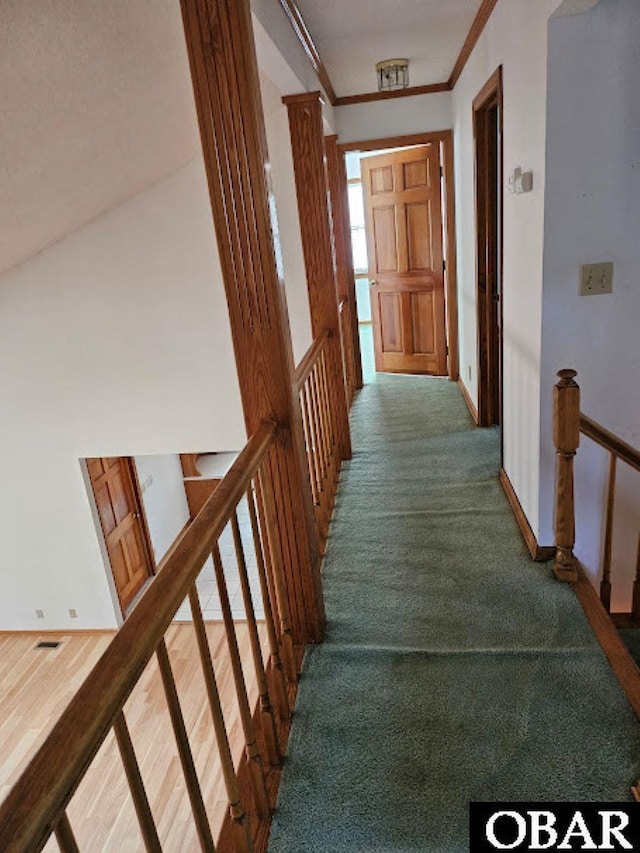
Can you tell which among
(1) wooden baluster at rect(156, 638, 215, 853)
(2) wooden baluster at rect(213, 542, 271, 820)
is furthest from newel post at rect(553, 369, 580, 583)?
(1) wooden baluster at rect(156, 638, 215, 853)

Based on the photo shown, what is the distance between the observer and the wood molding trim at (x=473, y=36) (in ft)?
9.30

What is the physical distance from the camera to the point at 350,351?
16.6 feet

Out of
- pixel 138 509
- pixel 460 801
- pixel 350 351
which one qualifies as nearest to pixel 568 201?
pixel 460 801

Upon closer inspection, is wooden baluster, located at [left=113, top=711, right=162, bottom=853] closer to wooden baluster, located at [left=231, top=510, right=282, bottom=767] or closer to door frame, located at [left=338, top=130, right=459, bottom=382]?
wooden baluster, located at [left=231, top=510, right=282, bottom=767]

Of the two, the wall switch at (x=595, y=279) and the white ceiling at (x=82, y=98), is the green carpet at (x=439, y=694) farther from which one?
the white ceiling at (x=82, y=98)

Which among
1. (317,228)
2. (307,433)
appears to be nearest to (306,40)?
(317,228)

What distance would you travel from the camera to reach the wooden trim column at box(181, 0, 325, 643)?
4.69ft

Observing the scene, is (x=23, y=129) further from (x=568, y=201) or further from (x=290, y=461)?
(x=568, y=201)

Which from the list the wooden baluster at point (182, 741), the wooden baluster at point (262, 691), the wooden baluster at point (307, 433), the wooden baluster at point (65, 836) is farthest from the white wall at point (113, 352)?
the wooden baluster at point (65, 836)

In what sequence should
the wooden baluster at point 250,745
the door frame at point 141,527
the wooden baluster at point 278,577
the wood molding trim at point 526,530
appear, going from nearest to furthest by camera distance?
the wooden baluster at point 250,745 → the wooden baluster at point 278,577 → the wood molding trim at point 526,530 → the door frame at point 141,527

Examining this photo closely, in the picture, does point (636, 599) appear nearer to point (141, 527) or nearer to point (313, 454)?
point (313, 454)

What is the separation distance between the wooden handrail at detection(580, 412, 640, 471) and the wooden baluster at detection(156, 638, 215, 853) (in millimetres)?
1596

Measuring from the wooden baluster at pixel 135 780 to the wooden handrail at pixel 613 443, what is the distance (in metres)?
1.73

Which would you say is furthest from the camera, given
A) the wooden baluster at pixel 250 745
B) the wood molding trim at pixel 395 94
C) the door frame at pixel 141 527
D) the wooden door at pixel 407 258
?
the door frame at pixel 141 527
